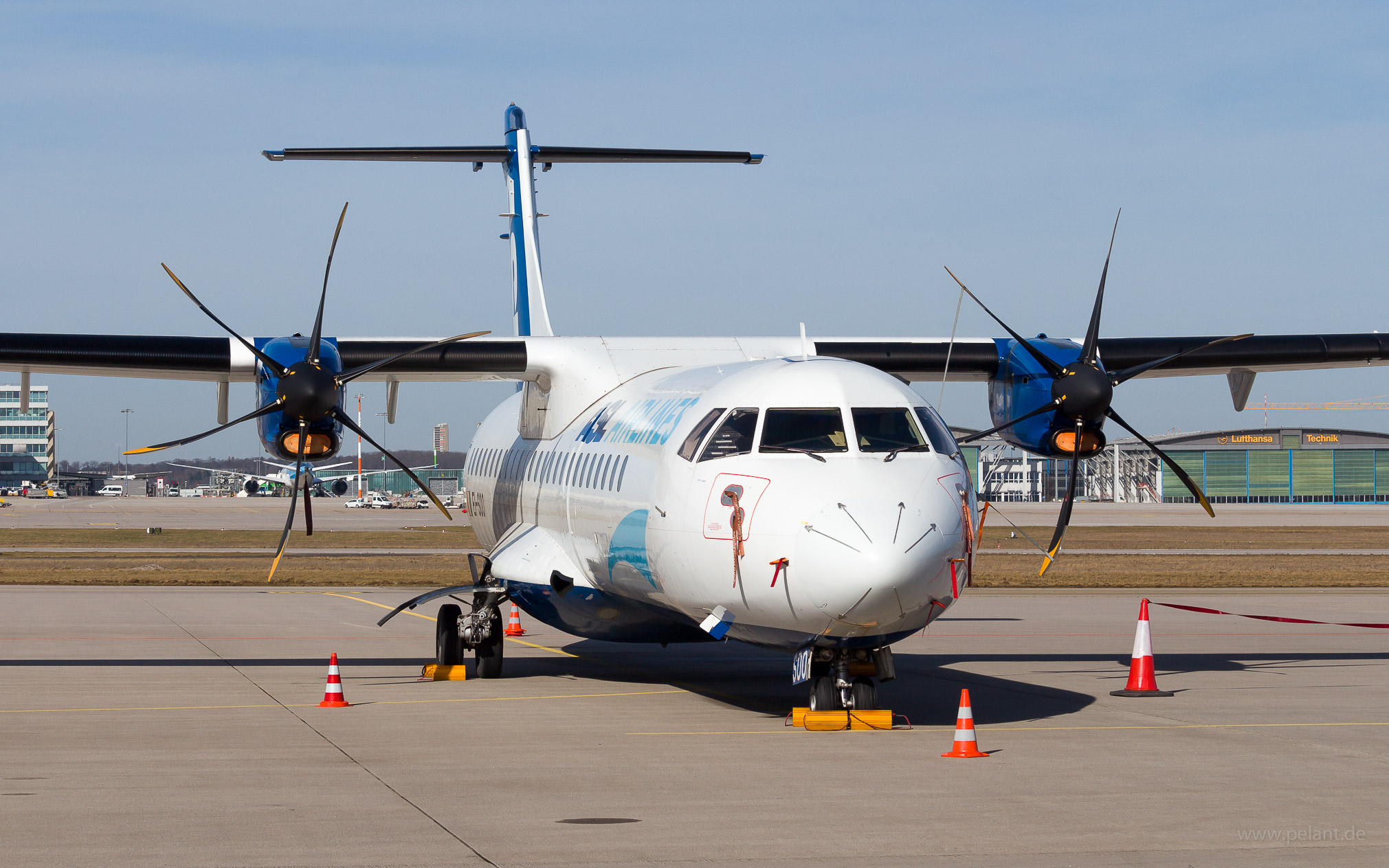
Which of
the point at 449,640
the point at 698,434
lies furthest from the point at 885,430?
the point at 449,640

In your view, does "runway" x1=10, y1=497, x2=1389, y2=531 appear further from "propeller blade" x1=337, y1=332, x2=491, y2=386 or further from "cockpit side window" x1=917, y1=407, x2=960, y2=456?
"cockpit side window" x1=917, y1=407, x2=960, y2=456

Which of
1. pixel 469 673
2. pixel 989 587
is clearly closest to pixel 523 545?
pixel 469 673

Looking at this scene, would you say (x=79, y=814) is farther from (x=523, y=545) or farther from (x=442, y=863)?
(x=523, y=545)

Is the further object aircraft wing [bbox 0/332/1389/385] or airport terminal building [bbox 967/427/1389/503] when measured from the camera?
airport terminal building [bbox 967/427/1389/503]

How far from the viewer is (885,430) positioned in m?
10.5

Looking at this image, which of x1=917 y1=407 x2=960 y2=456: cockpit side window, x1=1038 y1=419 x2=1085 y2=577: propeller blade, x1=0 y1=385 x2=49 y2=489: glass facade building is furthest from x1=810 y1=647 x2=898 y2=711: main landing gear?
x1=0 y1=385 x2=49 y2=489: glass facade building

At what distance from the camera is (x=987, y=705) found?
40.8 feet

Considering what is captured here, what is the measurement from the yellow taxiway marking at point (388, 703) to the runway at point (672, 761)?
0.06 m

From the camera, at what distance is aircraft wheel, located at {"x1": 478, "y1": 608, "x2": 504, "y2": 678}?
575 inches

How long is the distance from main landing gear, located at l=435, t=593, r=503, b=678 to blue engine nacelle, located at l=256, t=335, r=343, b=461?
2.16 meters

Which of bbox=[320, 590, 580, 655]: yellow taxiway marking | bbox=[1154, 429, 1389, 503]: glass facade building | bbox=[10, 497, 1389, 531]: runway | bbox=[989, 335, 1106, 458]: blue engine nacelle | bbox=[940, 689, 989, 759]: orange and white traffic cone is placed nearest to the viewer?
bbox=[940, 689, 989, 759]: orange and white traffic cone

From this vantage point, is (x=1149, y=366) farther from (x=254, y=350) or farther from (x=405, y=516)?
(x=405, y=516)

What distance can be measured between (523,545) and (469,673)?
1555 millimetres

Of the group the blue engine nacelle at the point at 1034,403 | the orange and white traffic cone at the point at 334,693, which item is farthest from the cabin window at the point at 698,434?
the blue engine nacelle at the point at 1034,403
